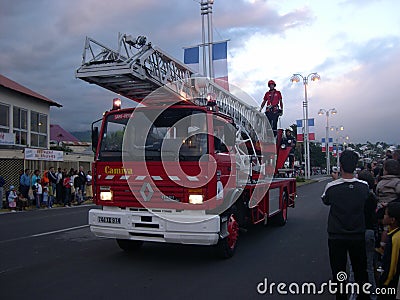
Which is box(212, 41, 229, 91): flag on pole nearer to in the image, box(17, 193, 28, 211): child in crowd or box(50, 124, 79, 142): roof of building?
box(17, 193, 28, 211): child in crowd

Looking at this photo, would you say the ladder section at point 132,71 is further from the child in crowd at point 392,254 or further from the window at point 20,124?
the window at point 20,124

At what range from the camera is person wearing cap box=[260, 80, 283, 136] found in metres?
11.9

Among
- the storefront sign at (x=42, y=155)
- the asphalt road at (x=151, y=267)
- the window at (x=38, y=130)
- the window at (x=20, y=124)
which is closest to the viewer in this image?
the asphalt road at (x=151, y=267)

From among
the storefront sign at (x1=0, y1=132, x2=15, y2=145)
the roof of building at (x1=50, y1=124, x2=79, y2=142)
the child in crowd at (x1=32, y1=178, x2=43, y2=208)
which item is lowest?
the child in crowd at (x1=32, y1=178, x2=43, y2=208)

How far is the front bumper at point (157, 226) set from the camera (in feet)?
20.7

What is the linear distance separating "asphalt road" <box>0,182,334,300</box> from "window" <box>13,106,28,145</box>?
15125 mm

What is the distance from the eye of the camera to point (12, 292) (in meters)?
5.32

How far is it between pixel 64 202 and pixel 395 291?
1696cm

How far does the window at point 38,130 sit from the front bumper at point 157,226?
66.3 ft

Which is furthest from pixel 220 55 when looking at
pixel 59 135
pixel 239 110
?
pixel 59 135

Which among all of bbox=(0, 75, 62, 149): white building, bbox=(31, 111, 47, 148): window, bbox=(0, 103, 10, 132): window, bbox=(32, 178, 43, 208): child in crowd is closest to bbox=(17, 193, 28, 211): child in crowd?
bbox=(32, 178, 43, 208): child in crowd

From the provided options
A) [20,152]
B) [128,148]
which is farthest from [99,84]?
[20,152]

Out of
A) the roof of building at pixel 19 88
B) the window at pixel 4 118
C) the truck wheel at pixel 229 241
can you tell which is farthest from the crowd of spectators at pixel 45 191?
the truck wheel at pixel 229 241

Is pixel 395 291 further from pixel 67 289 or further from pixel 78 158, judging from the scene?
pixel 78 158
